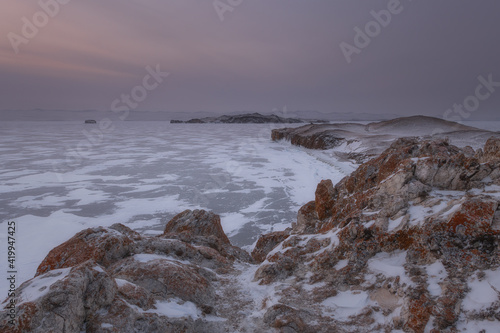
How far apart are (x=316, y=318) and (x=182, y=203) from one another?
7.62 m

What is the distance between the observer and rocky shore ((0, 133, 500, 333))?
3010 mm

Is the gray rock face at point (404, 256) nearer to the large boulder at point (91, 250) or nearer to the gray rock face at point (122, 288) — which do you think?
the gray rock face at point (122, 288)

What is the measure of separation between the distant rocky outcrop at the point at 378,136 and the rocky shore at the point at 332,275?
45.4 ft

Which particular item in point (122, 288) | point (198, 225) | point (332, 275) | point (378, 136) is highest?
point (378, 136)

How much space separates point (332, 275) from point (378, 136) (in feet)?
76.4

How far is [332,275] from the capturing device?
4383 mm

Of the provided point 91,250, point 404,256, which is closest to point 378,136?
point 404,256

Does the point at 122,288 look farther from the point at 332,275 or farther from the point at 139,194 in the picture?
the point at 139,194

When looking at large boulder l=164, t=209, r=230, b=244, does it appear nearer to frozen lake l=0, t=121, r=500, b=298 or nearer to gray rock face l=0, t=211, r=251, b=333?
gray rock face l=0, t=211, r=251, b=333

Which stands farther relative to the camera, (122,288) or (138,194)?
(138,194)

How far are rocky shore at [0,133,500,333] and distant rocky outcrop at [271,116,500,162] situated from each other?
13.8m

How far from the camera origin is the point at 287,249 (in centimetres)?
536

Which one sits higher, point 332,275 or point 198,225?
point 332,275

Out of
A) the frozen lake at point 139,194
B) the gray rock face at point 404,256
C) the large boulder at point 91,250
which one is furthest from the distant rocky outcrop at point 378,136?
the large boulder at point 91,250
